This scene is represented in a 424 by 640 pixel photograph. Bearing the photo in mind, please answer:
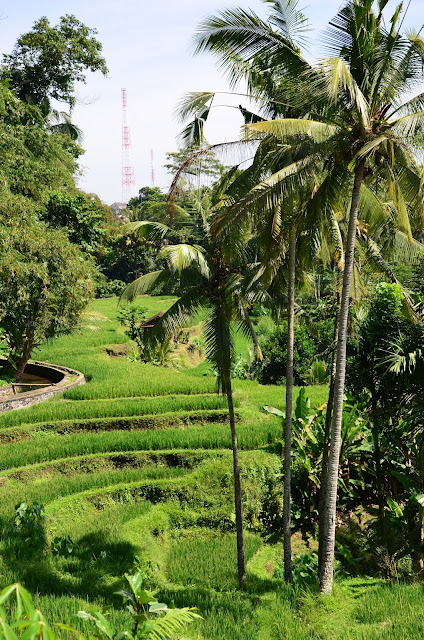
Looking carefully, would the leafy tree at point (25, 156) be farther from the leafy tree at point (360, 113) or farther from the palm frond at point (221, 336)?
the leafy tree at point (360, 113)

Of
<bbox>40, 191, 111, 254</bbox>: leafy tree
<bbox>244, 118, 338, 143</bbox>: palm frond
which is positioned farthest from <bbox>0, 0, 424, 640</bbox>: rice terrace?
<bbox>40, 191, 111, 254</bbox>: leafy tree

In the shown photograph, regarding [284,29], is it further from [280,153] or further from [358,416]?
[358,416]

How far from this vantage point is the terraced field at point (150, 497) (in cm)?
636

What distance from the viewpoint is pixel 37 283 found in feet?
45.8

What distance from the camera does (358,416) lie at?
11.3 m

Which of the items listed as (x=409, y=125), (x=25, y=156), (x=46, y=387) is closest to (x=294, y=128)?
(x=409, y=125)

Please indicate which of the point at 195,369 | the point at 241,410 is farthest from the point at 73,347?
the point at 241,410

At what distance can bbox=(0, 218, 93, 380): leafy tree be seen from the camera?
13.3m

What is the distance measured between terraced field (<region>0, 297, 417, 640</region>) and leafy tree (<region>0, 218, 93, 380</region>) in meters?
1.95

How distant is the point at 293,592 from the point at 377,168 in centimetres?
493

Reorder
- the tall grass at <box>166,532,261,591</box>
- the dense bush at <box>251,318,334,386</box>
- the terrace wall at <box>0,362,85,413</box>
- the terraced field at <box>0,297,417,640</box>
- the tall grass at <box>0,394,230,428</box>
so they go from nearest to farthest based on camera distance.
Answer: the terraced field at <box>0,297,417,640</box> → the tall grass at <box>166,532,261,591</box> → the tall grass at <box>0,394,230,428</box> → the terrace wall at <box>0,362,85,413</box> → the dense bush at <box>251,318,334,386</box>

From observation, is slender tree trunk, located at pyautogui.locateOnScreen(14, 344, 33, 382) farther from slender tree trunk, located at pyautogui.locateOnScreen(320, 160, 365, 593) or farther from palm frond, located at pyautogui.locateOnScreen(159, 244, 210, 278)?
slender tree trunk, located at pyautogui.locateOnScreen(320, 160, 365, 593)

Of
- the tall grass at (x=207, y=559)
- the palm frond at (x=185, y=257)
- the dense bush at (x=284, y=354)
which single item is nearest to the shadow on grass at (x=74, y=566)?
the tall grass at (x=207, y=559)

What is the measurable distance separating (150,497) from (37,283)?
21.0 ft
